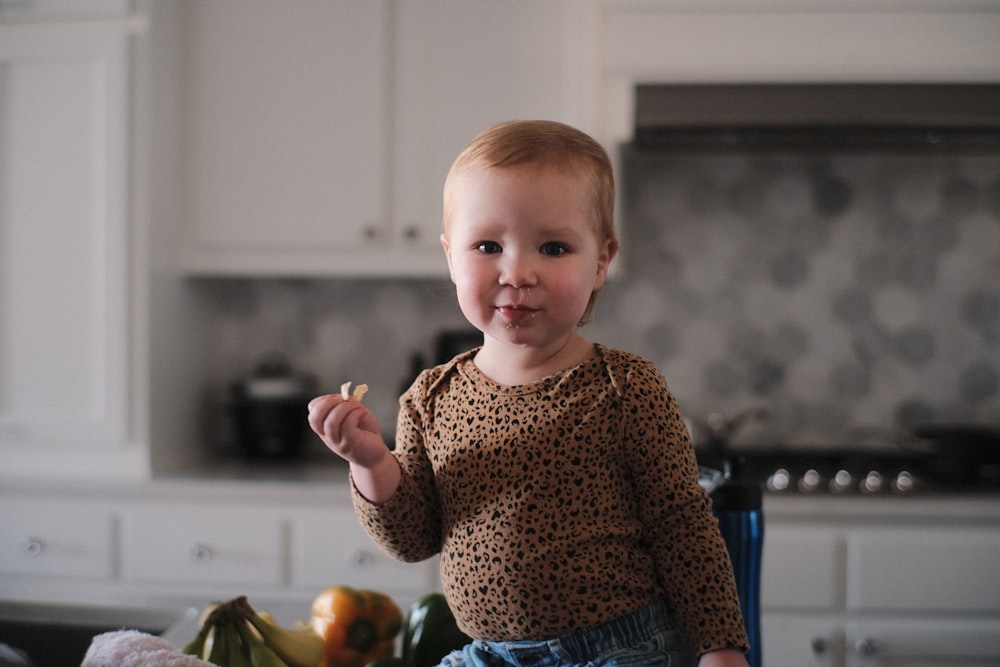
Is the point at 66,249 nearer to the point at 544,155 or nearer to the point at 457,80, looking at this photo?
the point at 457,80

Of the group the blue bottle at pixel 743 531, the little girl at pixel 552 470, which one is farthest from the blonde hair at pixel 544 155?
the blue bottle at pixel 743 531

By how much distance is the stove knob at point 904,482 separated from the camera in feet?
6.42

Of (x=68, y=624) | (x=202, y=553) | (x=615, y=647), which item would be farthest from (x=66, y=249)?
(x=615, y=647)

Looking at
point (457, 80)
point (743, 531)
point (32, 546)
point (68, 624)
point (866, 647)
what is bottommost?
point (866, 647)

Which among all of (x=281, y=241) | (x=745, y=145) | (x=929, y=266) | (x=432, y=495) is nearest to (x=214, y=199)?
(x=281, y=241)

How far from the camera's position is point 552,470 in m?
0.66

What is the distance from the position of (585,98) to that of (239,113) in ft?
2.92

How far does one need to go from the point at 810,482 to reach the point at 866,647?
368 mm

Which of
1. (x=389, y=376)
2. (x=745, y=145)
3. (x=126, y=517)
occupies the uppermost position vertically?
(x=745, y=145)

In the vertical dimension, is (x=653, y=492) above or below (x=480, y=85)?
below

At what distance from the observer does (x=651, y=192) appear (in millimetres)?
2467

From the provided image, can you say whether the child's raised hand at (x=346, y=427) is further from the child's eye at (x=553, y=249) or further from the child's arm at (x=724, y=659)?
the child's arm at (x=724, y=659)

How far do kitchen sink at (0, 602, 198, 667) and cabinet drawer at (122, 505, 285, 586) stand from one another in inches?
45.0

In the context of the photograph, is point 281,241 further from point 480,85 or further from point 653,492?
point 653,492
